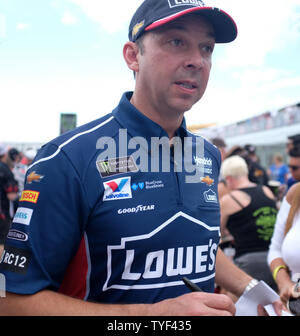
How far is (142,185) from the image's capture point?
133 centimetres

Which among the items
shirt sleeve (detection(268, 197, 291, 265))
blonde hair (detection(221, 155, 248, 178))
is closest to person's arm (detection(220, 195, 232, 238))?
blonde hair (detection(221, 155, 248, 178))

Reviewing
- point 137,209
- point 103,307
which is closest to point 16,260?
point 103,307

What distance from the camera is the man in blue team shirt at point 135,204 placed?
110 cm

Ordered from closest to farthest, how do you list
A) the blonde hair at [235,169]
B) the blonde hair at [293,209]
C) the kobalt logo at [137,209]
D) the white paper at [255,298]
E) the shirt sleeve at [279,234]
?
the kobalt logo at [137,209] → the white paper at [255,298] → the blonde hair at [293,209] → the shirt sleeve at [279,234] → the blonde hair at [235,169]

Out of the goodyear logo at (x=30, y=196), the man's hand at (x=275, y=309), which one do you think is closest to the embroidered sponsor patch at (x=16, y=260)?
the goodyear logo at (x=30, y=196)

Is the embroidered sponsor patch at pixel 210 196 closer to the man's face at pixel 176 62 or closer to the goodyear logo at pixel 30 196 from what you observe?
the man's face at pixel 176 62

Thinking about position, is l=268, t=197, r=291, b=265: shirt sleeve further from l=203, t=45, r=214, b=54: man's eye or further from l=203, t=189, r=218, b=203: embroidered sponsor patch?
l=203, t=45, r=214, b=54: man's eye

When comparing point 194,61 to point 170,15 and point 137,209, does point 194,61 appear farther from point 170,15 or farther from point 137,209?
point 137,209

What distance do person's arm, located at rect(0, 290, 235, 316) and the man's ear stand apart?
3.21 ft

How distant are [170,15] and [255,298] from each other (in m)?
1.25

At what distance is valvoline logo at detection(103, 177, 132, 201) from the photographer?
4.04 feet

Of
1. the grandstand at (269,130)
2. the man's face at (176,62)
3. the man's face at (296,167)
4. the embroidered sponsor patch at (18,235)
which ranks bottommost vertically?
the embroidered sponsor patch at (18,235)

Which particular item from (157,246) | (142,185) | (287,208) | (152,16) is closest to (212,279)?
(157,246)
